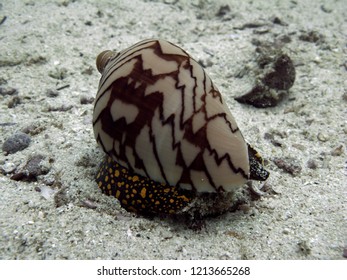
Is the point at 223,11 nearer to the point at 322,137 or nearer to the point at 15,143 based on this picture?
the point at 322,137

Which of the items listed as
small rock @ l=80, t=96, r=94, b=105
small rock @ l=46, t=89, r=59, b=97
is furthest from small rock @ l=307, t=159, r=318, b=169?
small rock @ l=46, t=89, r=59, b=97

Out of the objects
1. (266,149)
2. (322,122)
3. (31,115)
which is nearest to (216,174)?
(266,149)

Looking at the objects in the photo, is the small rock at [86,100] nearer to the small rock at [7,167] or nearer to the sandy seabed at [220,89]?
the sandy seabed at [220,89]

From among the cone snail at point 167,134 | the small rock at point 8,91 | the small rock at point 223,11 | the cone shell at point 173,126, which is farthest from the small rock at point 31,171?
the small rock at point 223,11

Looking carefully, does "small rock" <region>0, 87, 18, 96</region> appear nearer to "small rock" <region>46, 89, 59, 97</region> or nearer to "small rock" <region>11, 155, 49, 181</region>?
"small rock" <region>46, 89, 59, 97</region>

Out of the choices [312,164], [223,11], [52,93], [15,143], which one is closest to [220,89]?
[312,164]
